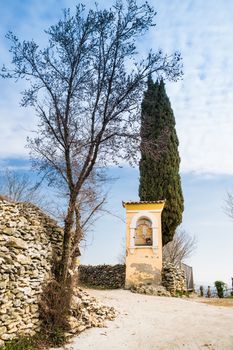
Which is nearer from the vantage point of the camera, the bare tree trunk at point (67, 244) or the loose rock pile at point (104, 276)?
the bare tree trunk at point (67, 244)

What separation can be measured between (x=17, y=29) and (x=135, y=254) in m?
11.0

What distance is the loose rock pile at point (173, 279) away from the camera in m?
15.3

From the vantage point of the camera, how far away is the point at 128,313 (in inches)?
386

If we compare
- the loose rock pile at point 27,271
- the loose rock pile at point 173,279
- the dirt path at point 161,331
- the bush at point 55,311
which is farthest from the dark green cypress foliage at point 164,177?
the bush at point 55,311

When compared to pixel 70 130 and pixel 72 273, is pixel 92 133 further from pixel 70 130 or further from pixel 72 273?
pixel 72 273

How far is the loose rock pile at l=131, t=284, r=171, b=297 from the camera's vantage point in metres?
14.5

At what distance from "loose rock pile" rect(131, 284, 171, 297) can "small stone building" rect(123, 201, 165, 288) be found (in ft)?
1.31

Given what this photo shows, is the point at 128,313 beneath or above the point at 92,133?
beneath

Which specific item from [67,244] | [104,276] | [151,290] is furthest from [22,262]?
[104,276]

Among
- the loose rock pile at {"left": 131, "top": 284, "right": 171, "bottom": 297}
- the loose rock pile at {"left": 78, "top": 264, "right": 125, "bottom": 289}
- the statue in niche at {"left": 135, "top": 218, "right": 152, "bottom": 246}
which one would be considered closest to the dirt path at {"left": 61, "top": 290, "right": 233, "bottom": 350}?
the loose rock pile at {"left": 131, "top": 284, "right": 171, "bottom": 297}

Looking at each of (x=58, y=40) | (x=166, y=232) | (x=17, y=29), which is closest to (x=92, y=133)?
(x=58, y=40)

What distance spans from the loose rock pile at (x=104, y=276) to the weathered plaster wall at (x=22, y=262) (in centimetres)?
Answer: 884

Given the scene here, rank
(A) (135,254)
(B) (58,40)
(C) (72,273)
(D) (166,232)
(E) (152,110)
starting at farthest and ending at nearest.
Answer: (E) (152,110) → (D) (166,232) → (A) (135,254) → (B) (58,40) → (C) (72,273)

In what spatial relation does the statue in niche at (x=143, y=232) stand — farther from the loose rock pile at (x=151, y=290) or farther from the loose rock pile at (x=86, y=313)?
the loose rock pile at (x=86, y=313)
